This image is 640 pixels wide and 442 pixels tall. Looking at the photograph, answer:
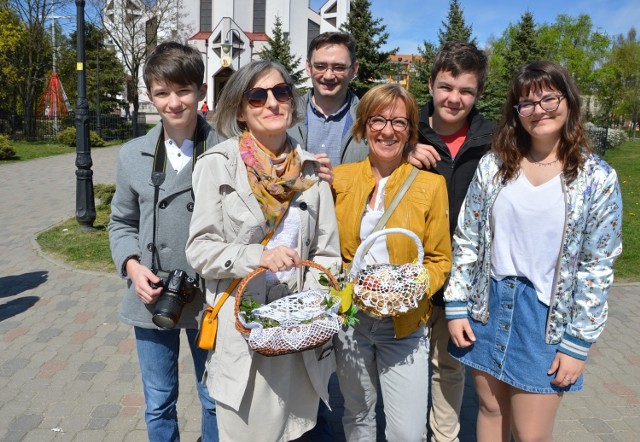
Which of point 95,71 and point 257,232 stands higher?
point 95,71

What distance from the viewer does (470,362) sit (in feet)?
8.63

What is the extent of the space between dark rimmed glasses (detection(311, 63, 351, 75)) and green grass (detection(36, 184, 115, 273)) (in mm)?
5387

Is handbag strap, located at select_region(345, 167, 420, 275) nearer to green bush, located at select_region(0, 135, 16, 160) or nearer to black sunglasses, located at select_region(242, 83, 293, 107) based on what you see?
black sunglasses, located at select_region(242, 83, 293, 107)

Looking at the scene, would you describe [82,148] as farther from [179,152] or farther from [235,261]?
[235,261]

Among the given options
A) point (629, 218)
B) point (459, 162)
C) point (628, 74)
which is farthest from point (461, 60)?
point (628, 74)

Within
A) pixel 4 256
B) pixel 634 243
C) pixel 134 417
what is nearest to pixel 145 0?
pixel 4 256

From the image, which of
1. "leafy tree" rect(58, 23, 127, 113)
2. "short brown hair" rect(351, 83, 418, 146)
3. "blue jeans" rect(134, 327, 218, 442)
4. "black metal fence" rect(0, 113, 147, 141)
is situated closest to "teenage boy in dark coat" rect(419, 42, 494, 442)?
"short brown hair" rect(351, 83, 418, 146)

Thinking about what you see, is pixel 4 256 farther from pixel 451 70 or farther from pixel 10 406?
pixel 451 70

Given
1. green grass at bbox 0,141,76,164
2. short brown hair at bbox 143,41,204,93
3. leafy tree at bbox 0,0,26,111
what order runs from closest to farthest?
1. short brown hair at bbox 143,41,204,93
2. green grass at bbox 0,141,76,164
3. leafy tree at bbox 0,0,26,111

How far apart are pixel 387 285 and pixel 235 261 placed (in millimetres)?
670

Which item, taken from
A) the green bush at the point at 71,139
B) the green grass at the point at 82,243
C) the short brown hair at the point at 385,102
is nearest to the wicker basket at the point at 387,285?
the short brown hair at the point at 385,102

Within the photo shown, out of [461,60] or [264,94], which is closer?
[264,94]

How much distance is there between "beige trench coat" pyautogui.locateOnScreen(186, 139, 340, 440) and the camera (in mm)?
2225

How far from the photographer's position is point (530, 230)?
237cm
